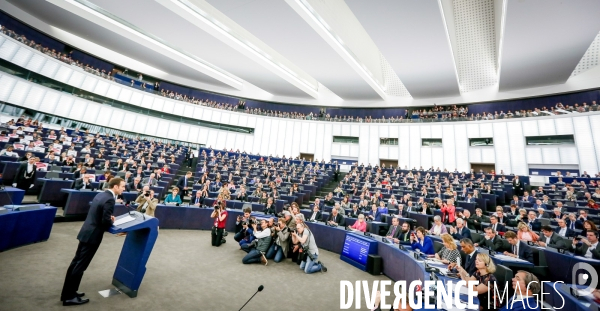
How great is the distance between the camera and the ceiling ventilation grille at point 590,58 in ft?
47.2

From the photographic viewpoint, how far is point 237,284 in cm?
400

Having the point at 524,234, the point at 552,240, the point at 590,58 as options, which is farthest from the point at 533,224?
the point at 590,58

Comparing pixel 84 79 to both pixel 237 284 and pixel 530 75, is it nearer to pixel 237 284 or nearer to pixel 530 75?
pixel 237 284

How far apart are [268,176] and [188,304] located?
10.1 metres

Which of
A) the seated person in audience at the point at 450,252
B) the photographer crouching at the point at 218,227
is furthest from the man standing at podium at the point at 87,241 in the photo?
the seated person in audience at the point at 450,252

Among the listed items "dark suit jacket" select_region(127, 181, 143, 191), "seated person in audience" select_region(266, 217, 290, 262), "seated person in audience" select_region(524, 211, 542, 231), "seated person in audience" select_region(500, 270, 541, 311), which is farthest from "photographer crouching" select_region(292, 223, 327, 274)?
"seated person in audience" select_region(524, 211, 542, 231)

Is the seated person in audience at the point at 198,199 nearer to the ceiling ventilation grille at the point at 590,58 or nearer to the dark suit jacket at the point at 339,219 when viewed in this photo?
the dark suit jacket at the point at 339,219

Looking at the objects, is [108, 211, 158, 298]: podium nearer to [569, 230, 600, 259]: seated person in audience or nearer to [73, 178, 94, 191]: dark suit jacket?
[73, 178, 94, 191]: dark suit jacket

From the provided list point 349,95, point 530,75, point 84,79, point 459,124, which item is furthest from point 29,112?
point 530,75

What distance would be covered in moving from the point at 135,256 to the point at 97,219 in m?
0.76

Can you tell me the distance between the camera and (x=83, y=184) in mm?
7262

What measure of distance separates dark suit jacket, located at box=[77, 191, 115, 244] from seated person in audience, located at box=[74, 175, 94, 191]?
5582 millimetres

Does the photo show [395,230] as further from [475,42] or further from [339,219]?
[475,42]

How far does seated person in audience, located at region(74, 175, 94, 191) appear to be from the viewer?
23.3 feet
